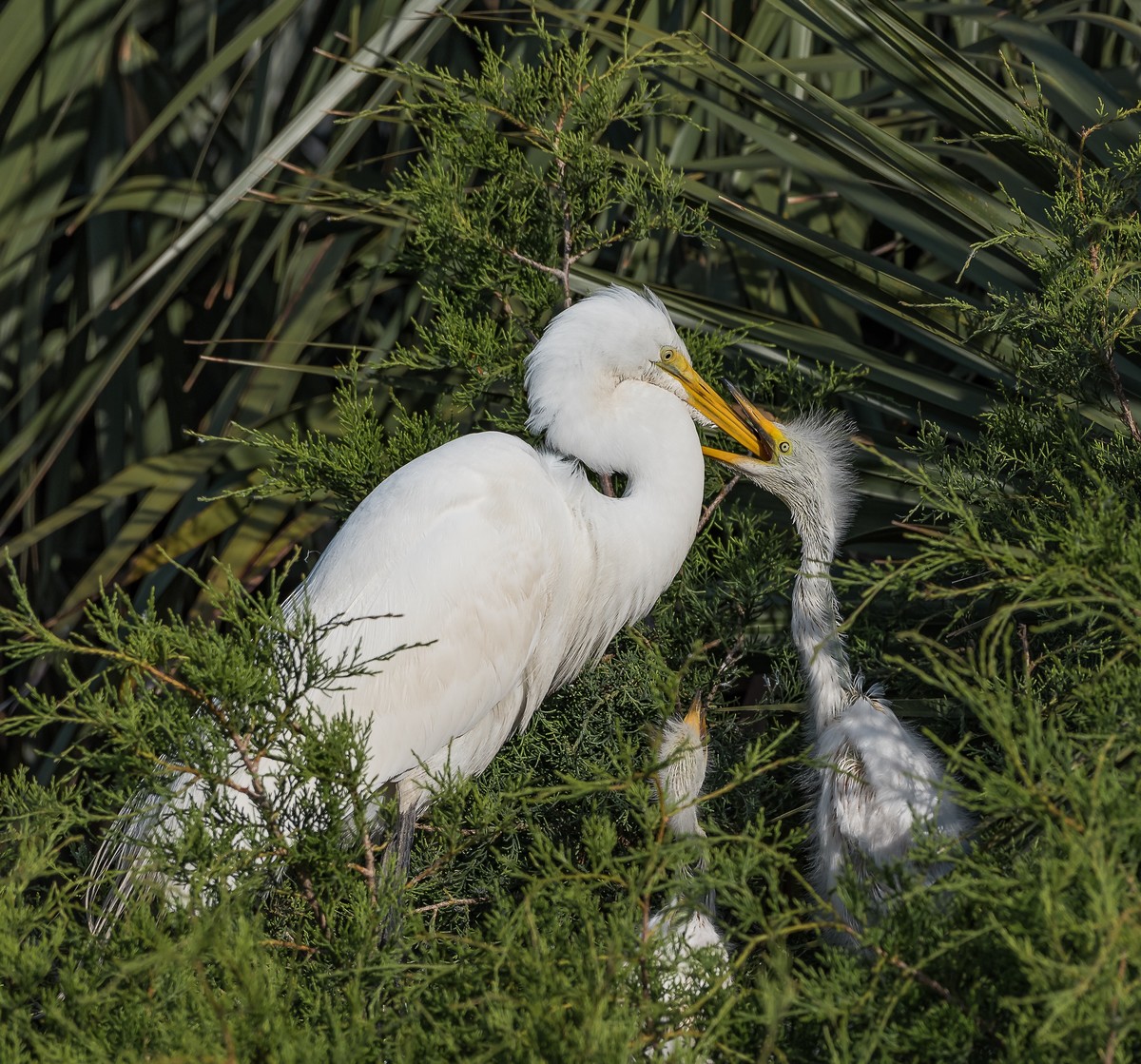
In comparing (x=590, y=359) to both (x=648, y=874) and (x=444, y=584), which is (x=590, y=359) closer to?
(x=444, y=584)

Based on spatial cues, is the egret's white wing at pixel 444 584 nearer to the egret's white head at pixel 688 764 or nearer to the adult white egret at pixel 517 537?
the adult white egret at pixel 517 537

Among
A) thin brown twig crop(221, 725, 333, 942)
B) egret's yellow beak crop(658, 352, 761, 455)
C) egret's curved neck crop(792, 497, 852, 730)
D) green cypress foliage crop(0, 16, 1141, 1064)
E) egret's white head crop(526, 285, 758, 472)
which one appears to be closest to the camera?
green cypress foliage crop(0, 16, 1141, 1064)

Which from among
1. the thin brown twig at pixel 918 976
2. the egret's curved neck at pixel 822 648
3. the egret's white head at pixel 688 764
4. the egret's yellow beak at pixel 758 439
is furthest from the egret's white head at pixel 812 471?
the thin brown twig at pixel 918 976

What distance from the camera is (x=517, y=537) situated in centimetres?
235

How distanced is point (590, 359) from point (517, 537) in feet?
1.26

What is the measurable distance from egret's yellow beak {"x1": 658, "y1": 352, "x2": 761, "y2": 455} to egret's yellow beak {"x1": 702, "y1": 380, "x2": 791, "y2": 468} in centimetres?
1

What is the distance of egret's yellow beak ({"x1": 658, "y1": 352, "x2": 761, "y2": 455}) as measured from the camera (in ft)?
8.05

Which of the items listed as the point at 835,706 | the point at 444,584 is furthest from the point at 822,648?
the point at 444,584

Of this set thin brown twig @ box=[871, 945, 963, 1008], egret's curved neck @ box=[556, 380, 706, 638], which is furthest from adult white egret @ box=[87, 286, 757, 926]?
thin brown twig @ box=[871, 945, 963, 1008]

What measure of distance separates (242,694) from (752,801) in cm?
113

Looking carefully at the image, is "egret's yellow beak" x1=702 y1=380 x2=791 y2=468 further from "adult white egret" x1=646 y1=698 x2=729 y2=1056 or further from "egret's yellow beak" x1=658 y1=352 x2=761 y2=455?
"adult white egret" x1=646 y1=698 x2=729 y2=1056

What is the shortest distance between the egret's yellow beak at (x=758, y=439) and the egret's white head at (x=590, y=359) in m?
0.12

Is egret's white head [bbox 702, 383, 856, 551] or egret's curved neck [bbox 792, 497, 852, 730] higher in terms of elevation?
egret's white head [bbox 702, 383, 856, 551]

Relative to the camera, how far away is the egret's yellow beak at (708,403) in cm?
245
